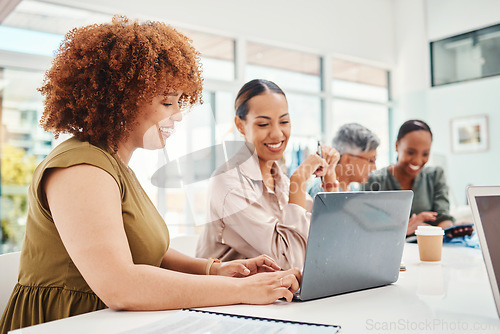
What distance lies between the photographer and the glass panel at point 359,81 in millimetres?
5785

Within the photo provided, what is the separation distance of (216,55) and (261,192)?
11.3ft

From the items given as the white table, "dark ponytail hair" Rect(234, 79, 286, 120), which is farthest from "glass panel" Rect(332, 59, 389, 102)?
the white table

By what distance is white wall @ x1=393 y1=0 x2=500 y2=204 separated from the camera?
16.9ft

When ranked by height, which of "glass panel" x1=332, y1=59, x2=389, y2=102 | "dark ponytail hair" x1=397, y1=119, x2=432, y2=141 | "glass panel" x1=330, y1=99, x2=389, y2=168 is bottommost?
"dark ponytail hair" x1=397, y1=119, x2=432, y2=141

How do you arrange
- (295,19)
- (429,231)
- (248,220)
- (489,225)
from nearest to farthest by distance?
1. (489,225)
2. (248,220)
3. (429,231)
4. (295,19)

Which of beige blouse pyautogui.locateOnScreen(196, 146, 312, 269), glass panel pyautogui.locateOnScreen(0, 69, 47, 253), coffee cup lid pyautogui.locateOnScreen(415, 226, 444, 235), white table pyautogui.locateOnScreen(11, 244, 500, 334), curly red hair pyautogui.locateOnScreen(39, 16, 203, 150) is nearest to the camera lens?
white table pyautogui.locateOnScreen(11, 244, 500, 334)

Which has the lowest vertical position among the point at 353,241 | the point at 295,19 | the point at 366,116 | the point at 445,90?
the point at 353,241

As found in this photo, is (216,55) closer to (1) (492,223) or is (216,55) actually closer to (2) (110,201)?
(2) (110,201)

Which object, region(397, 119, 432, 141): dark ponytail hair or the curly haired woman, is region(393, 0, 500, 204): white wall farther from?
the curly haired woman

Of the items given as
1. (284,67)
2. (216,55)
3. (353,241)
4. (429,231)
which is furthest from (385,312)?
(284,67)

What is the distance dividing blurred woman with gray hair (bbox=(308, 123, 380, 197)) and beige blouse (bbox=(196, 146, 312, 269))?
75 centimetres

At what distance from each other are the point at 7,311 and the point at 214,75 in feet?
12.4

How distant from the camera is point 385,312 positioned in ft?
2.72

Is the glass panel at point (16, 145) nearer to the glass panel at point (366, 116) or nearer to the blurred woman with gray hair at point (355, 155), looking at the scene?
the blurred woman with gray hair at point (355, 155)
